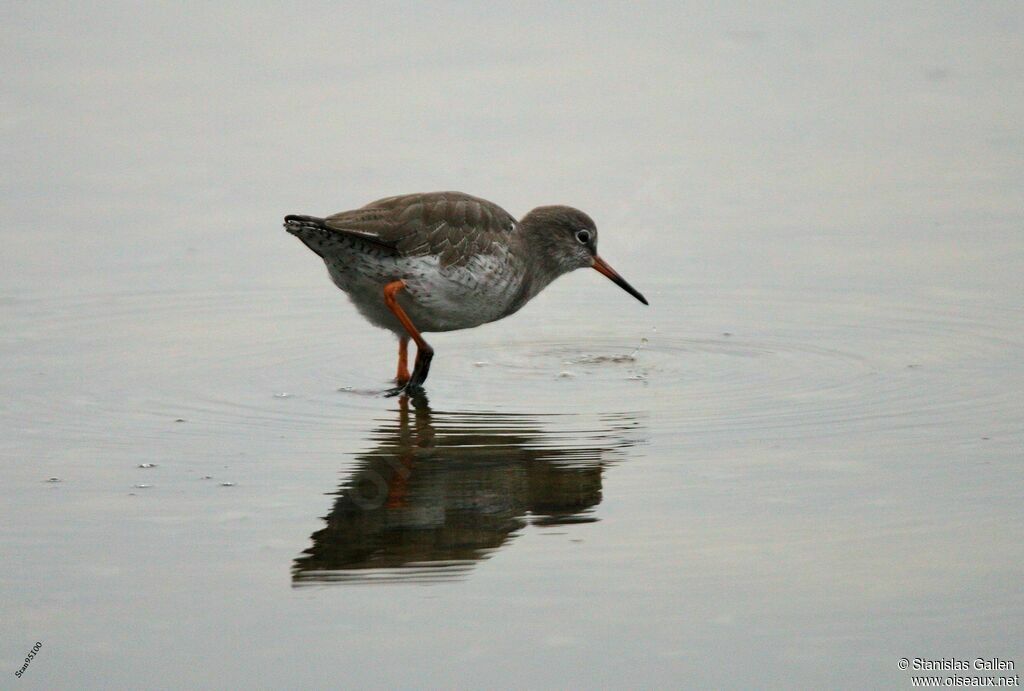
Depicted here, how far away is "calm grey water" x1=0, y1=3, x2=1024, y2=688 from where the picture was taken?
550 cm

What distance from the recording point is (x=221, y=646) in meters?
5.34

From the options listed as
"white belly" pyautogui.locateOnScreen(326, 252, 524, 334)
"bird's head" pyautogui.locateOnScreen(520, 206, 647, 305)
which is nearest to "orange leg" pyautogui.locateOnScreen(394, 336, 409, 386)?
"white belly" pyautogui.locateOnScreen(326, 252, 524, 334)

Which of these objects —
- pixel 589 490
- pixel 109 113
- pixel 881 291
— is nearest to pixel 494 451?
pixel 589 490

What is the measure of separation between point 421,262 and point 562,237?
4.54 feet

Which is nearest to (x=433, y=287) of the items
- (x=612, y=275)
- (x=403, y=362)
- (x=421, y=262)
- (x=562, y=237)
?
(x=421, y=262)

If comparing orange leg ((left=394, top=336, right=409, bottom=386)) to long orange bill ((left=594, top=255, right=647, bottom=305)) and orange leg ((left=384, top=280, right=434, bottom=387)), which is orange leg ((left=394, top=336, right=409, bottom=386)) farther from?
long orange bill ((left=594, top=255, right=647, bottom=305))

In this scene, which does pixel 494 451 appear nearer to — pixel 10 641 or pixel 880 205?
pixel 10 641

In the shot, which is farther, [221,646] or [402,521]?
[402,521]

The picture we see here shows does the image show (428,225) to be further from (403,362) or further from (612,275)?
(612,275)

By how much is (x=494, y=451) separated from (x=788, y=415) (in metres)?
1.55

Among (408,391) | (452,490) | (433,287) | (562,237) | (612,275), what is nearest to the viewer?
(452,490)

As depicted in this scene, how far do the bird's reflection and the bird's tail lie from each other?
102 cm

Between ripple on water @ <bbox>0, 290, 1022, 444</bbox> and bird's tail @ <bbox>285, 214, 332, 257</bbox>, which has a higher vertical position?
bird's tail @ <bbox>285, 214, 332, 257</bbox>

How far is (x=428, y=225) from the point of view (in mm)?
9148
